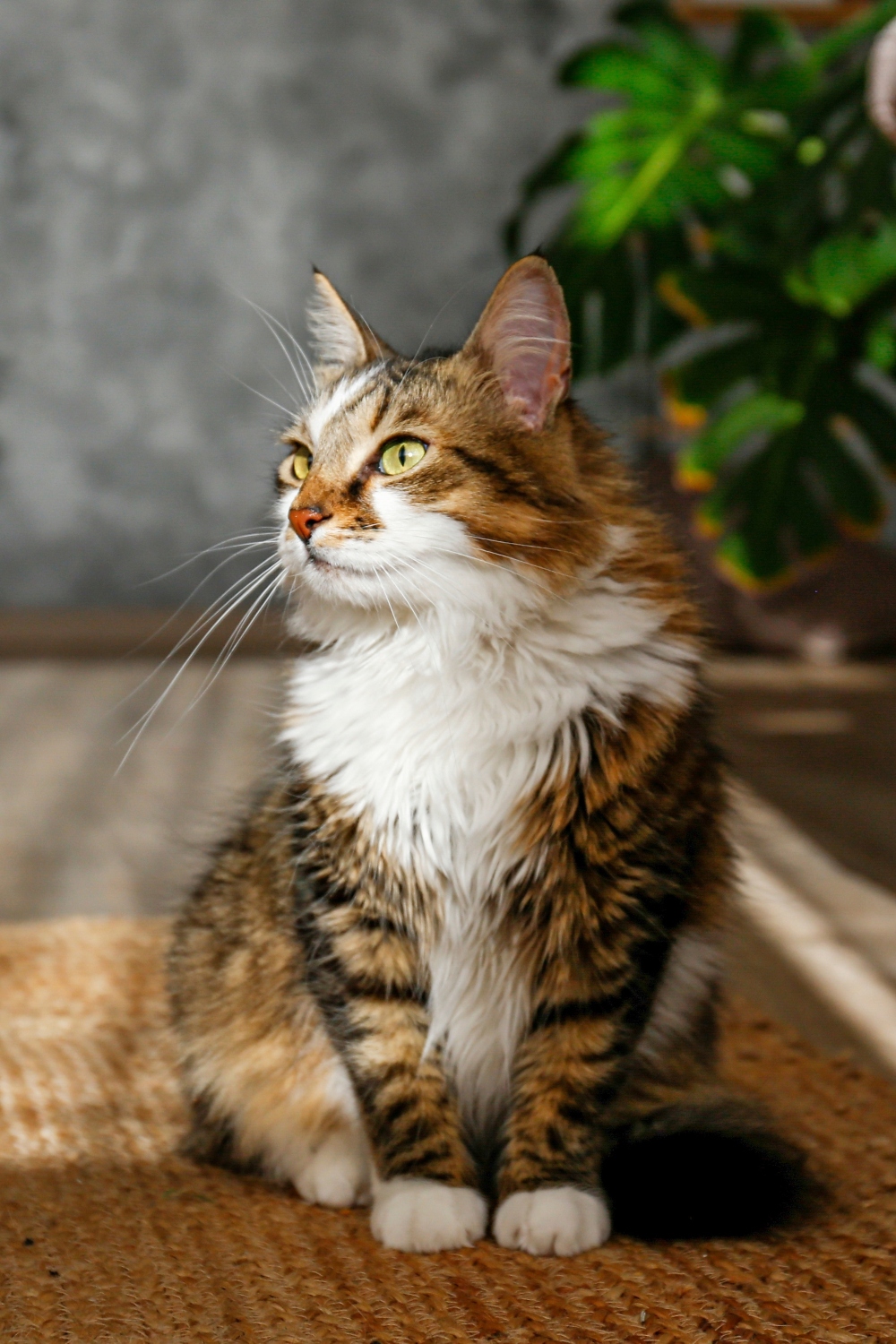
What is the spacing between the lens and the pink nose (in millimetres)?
934

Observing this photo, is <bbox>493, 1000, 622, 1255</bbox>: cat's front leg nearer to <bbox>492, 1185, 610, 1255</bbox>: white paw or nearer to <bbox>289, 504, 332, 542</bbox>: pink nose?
<bbox>492, 1185, 610, 1255</bbox>: white paw

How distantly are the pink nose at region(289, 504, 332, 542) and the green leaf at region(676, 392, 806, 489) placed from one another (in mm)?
1301

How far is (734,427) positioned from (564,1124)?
4.86ft

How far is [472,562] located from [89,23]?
4.28 metres

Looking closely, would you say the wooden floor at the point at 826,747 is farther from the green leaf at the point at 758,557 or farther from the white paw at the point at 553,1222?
the white paw at the point at 553,1222

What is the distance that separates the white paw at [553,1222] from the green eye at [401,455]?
0.51 metres

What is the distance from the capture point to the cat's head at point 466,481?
0.91m

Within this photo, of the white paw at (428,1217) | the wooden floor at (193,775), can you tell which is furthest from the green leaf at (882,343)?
the white paw at (428,1217)

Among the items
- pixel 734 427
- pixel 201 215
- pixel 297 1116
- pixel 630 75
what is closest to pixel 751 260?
pixel 734 427

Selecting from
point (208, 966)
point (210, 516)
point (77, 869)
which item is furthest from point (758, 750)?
point (210, 516)

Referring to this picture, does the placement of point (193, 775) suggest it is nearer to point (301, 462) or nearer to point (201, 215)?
point (301, 462)

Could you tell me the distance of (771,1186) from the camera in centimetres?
89

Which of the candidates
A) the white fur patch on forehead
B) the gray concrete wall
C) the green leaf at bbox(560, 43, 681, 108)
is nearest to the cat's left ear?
the white fur patch on forehead

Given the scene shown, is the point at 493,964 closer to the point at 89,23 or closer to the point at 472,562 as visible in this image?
the point at 472,562
